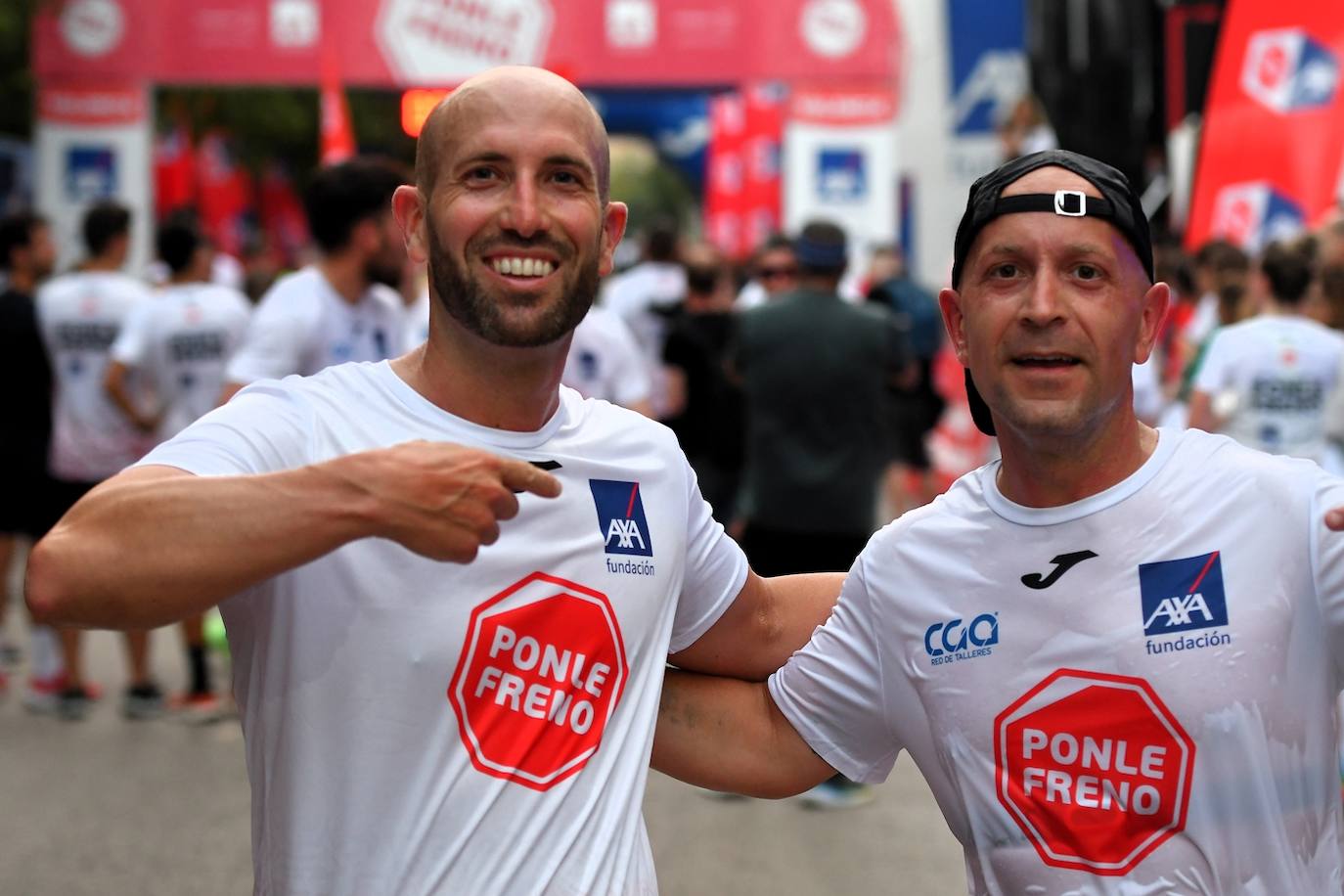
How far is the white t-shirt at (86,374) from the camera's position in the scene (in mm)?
9000

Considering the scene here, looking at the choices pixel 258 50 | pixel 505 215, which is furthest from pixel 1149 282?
pixel 258 50

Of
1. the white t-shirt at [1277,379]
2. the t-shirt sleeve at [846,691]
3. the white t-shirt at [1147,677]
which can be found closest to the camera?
the white t-shirt at [1147,677]

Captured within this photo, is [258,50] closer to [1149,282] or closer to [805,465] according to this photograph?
[805,465]

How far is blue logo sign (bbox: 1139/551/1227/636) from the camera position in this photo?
103 inches

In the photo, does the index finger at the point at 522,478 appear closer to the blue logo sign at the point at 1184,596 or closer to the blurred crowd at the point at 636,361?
the blue logo sign at the point at 1184,596

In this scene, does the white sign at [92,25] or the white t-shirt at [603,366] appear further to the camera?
the white sign at [92,25]

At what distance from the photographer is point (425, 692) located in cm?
261

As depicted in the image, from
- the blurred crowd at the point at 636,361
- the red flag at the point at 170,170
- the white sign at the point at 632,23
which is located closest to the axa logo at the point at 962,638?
the blurred crowd at the point at 636,361

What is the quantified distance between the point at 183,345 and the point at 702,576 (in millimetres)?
6140

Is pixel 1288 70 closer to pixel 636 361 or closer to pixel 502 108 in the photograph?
pixel 636 361

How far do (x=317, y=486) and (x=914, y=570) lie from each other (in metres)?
1.04

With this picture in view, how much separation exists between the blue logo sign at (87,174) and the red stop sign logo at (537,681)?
1885 centimetres

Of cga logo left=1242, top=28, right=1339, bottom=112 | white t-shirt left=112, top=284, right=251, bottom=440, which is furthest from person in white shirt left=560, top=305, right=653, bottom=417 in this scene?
cga logo left=1242, top=28, right=1339, bottom=112

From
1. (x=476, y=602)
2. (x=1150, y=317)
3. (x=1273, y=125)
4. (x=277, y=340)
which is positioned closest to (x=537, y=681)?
(x=476, y=602)
